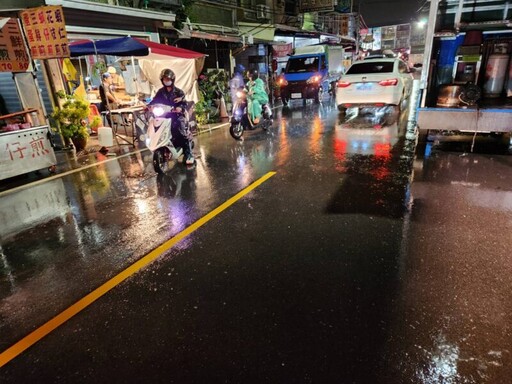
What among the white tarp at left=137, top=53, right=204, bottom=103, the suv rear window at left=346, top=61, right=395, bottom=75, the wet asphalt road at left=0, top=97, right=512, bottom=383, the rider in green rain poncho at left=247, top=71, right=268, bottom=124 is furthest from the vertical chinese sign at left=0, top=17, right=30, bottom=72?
the suv rear window at left=346, top=61, right=395, bottom=75

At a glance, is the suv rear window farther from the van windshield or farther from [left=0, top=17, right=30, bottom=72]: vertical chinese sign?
[left=0, top=17, right=30, bottom=72]: vertical chinese sign

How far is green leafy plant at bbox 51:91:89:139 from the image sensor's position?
30.7 feet

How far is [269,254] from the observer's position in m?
3.96

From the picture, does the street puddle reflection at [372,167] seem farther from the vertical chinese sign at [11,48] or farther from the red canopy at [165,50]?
the vertical chinese sign at [11,48]

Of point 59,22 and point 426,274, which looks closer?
point 426,274

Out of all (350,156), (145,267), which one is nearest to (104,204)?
(145,267)

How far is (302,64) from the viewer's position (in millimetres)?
17891

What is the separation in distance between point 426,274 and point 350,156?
457 centimetres

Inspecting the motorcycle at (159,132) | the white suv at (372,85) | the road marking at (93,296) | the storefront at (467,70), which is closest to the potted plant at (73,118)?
the motorcycle at (159,132)

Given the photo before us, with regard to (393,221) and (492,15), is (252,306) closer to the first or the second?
(393,221)

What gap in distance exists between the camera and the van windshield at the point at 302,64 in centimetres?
1762

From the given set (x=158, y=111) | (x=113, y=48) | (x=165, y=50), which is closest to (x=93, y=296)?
(x=158, y=111)

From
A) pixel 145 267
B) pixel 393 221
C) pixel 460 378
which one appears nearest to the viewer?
pixel 460 378

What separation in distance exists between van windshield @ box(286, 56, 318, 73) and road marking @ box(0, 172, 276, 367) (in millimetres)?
14318
